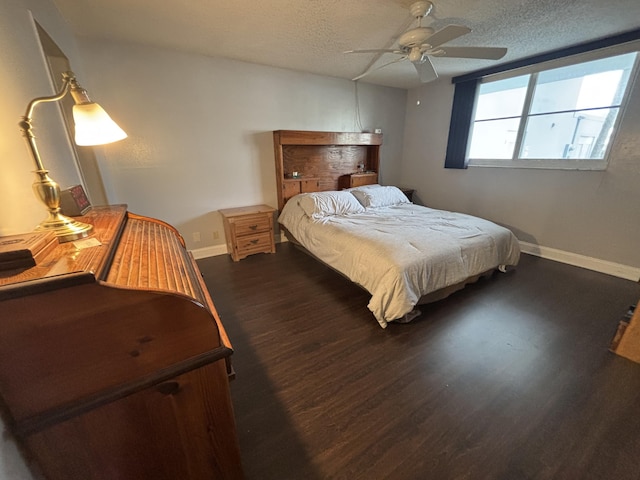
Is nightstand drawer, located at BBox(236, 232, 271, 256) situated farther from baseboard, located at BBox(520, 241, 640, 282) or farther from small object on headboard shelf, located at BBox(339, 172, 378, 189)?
baseboard, located at BBox(520, 241, 640, 282)

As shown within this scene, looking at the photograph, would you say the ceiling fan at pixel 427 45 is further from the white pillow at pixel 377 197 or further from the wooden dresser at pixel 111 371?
the wooden dresser at pixel 111 371

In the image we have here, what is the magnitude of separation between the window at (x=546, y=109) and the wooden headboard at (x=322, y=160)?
50.9 inches

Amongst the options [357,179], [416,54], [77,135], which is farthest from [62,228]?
[357,179]

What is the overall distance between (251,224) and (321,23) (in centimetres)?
211

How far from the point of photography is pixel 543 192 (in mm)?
3082

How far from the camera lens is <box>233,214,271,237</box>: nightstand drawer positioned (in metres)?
3.10

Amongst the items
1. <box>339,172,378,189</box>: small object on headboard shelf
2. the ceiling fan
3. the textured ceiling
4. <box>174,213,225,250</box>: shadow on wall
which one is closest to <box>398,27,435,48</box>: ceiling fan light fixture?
the ceiling fan

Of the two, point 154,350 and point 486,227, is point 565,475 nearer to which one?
point 154,350

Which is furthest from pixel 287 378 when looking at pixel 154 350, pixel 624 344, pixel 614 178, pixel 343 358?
pixel 614 178

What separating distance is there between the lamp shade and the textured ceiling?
144 centimetres

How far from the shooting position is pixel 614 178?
2.62m

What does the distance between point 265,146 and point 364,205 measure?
5.05 ft

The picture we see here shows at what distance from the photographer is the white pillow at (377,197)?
3498 millimetres

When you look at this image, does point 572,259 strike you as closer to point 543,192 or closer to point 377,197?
point 543,192
